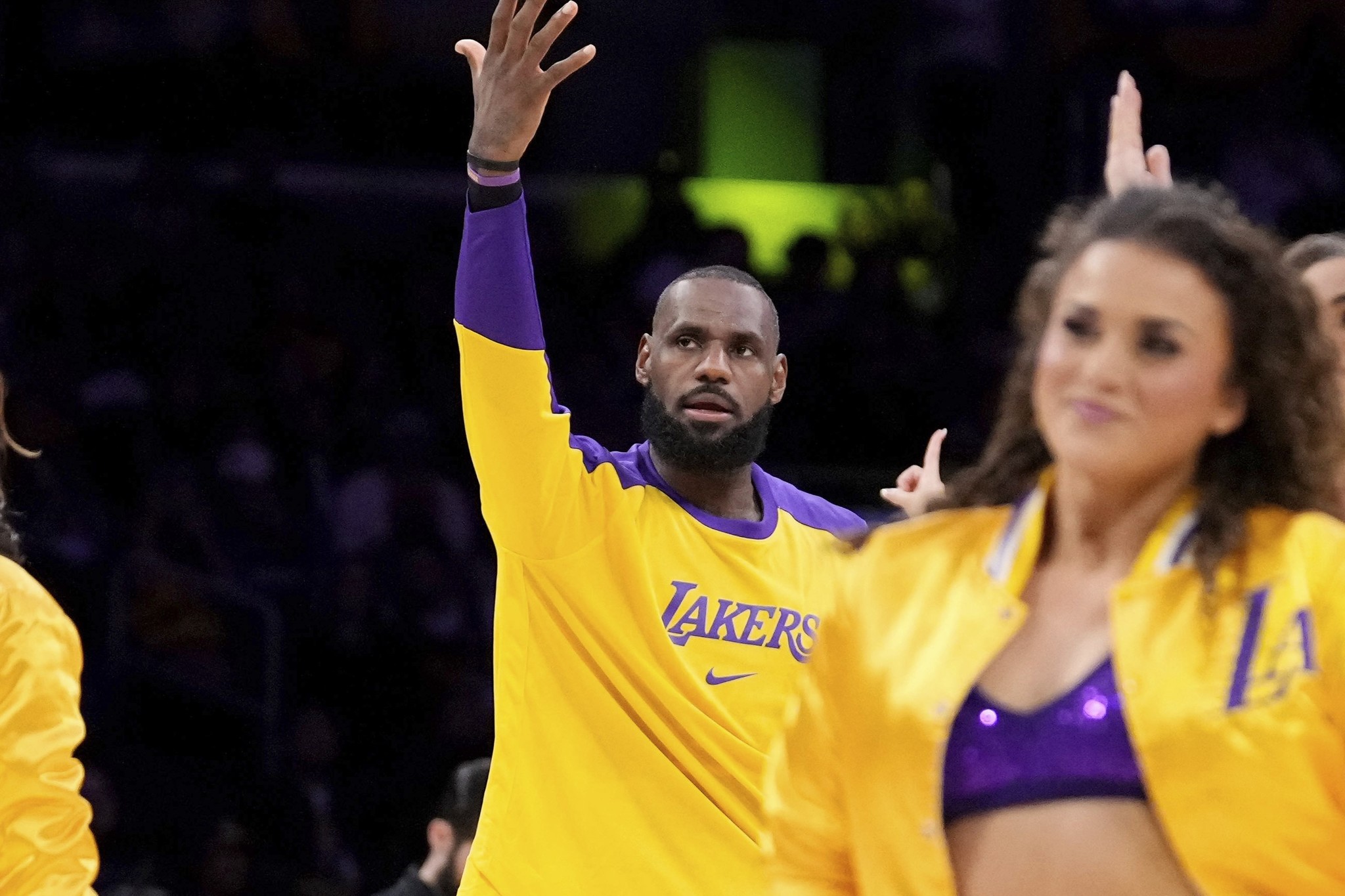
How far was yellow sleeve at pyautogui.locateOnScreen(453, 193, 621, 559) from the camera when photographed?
3.41 meters

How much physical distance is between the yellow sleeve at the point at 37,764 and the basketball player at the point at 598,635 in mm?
855

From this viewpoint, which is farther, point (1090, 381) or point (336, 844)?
point (336, 844)

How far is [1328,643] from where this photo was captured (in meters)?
1.91

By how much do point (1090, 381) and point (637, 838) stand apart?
185 centimetres

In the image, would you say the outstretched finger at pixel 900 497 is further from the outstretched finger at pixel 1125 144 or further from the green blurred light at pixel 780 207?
the green blurred light at pixel 780 207

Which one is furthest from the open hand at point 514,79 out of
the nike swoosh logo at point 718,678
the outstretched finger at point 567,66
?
the nike swoosh logo at point 718,678

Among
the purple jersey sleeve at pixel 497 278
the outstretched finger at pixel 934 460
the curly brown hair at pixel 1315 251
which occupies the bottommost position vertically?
the outstretched finger at pixel 934 460

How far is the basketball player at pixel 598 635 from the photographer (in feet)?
11.3

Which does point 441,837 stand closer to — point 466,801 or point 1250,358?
point 466,801

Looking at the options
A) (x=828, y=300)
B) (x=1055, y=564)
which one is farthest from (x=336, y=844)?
(x=1055, y=564)

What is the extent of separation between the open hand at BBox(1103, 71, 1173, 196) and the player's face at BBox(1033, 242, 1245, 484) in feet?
Answer: 1.48

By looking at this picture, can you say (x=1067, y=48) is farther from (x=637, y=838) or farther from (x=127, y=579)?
(x=637, y=838)

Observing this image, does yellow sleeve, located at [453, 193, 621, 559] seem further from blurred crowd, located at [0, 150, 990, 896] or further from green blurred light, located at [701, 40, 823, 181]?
green blurred light, located at [701, 40, 823, 181]

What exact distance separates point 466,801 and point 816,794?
3418 mm
